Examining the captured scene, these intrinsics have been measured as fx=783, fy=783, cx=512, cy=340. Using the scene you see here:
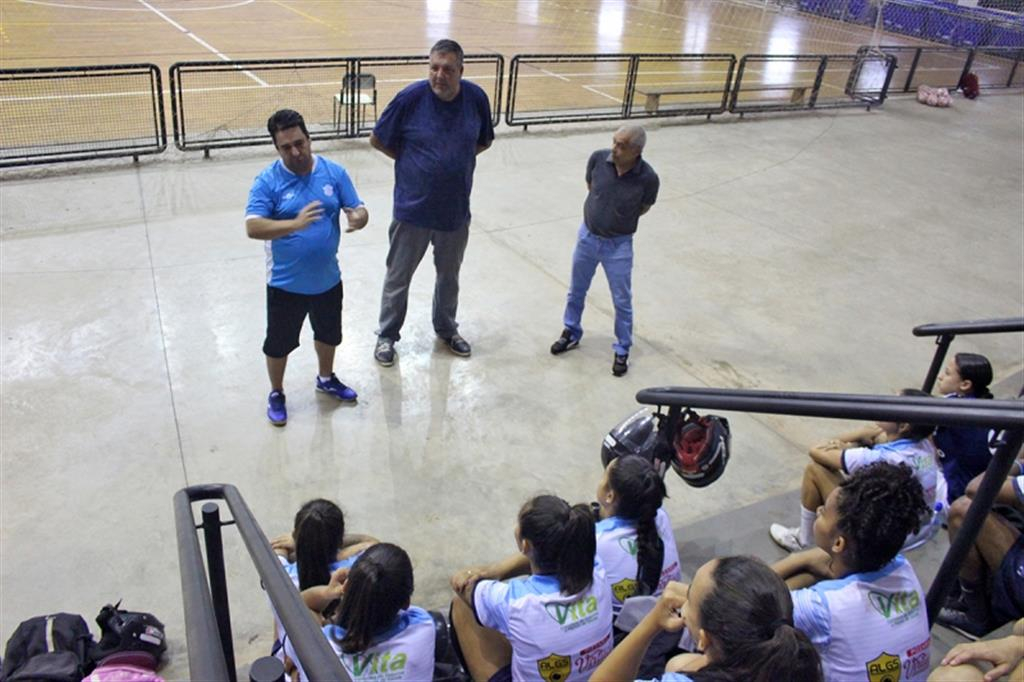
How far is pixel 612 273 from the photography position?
5488 mm

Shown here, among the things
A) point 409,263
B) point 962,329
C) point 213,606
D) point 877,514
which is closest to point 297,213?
point 409,263

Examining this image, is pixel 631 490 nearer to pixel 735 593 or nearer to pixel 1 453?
pixel 735 593

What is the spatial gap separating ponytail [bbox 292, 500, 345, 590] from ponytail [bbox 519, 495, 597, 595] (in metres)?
0.73

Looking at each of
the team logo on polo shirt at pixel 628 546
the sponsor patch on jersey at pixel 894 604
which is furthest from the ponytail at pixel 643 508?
the sponsor patch on jersey at pixel 894 604

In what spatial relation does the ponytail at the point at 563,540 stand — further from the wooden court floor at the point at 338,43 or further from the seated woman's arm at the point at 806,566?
the wooden court floor at the point at 338,43

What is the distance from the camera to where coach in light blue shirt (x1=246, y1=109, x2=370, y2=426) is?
13.4 ft

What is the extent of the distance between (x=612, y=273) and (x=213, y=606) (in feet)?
13.8

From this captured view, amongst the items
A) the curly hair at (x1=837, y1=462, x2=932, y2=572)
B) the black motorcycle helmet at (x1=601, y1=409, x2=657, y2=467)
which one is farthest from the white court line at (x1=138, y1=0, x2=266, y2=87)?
the curly hair at (x1=837, y1=462, x2=932, y2=572)

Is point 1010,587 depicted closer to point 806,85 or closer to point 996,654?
point 996,654

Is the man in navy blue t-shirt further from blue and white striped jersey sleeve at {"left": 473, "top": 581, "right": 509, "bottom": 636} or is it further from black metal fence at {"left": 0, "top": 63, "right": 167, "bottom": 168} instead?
black metal fence at {"left": 0, "top": 63, "right": 167, "bottom": 168}

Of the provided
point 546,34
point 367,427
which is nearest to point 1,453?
point 367,427

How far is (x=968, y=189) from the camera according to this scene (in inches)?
423

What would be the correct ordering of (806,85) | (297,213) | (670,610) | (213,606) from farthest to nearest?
1. (806,85)
2. (297,213)
3. (670,610)
4. (213,606)

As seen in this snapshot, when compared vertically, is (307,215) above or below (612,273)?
above
